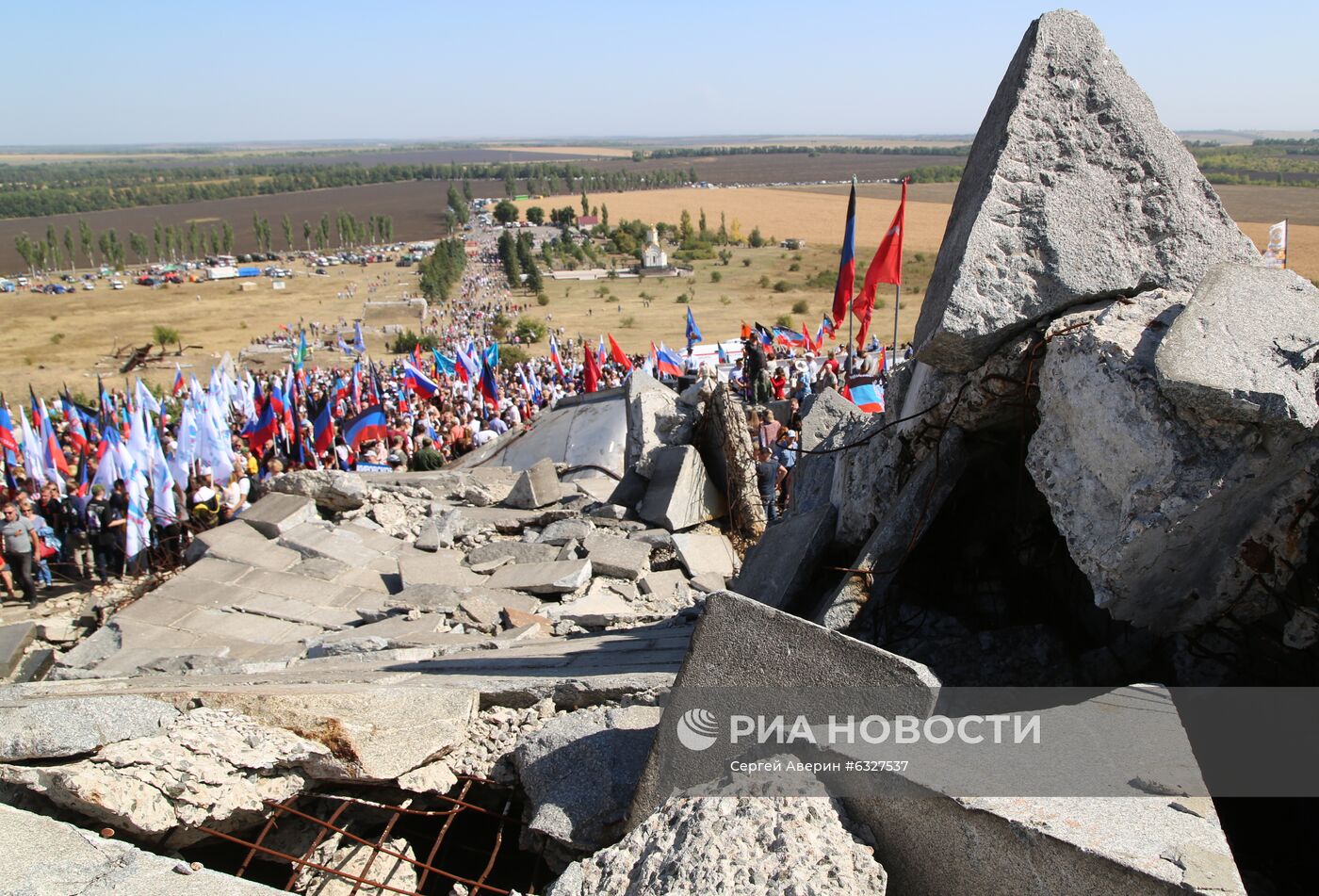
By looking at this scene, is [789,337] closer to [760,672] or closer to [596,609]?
[596,609]

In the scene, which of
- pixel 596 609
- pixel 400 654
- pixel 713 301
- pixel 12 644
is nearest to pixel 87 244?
pixel 713 301

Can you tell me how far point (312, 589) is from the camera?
28.5ft

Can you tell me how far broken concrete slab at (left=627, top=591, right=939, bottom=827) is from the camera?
3178 mm

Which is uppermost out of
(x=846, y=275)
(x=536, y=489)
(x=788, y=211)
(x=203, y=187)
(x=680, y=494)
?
(x=203, y=187)

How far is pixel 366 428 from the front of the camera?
48.6 ft

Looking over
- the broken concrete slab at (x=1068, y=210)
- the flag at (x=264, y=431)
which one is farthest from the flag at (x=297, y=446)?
the broken concrete slab at (x=1068, y=210)

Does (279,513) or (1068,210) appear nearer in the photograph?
(1068,210)

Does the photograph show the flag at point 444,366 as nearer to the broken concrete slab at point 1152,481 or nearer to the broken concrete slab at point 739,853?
the broken concrete slab at point 1152,481

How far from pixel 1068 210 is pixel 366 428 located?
41.2ft

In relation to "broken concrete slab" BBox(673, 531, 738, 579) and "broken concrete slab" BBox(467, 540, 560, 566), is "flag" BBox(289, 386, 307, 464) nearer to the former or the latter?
"broken concrete slab" BBox(467, 540, 560, 566)

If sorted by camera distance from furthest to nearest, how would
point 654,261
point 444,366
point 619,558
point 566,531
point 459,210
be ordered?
point 459,210
point 654,261
point 444,366
point 566,531
point 619,558

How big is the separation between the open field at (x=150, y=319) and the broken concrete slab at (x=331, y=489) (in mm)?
30558

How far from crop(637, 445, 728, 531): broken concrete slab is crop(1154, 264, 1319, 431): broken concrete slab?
6449 mm

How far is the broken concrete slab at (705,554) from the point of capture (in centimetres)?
845
